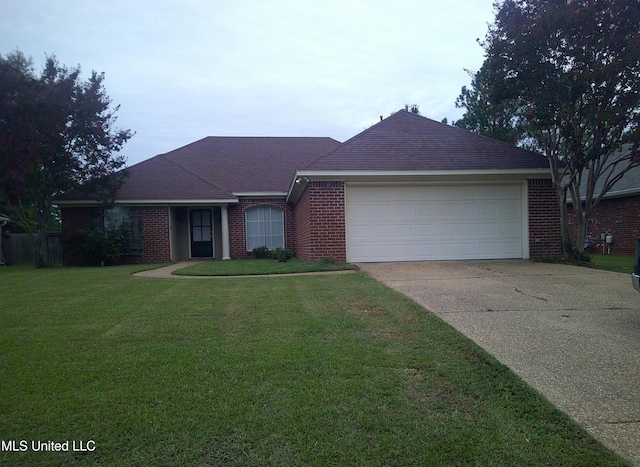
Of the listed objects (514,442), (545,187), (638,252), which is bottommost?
(514,442)

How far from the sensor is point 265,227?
1742 centimetres

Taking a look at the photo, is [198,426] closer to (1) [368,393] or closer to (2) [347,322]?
(1) [368,393]

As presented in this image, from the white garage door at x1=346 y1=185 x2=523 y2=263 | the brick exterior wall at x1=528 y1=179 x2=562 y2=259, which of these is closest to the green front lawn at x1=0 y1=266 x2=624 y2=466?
the white garage door at x1=346 y1=185 x2=523 y2=263

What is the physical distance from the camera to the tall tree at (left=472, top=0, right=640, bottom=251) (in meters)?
9.18

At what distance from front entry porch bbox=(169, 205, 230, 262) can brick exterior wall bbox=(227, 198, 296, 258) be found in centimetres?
69

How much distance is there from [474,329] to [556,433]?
2.09 m

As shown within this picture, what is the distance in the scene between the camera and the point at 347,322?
16.7ft

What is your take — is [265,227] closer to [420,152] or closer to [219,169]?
[219,169]

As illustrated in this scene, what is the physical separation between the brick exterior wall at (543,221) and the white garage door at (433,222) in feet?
0.99

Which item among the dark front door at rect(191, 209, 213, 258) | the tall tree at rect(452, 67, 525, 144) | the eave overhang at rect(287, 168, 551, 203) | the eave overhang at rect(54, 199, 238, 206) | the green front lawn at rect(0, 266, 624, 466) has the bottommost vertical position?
the green front lawn at rect(0, 266, 624, 466)

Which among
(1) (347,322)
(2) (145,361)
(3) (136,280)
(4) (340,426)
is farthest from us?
(3) (136,280)

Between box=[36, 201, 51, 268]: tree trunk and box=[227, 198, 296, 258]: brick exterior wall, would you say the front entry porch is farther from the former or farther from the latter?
box=[36, 201, 51, 268]: tree trunk

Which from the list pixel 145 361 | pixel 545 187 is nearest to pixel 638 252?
pixel 145 361

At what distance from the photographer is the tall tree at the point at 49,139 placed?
14008 mm
